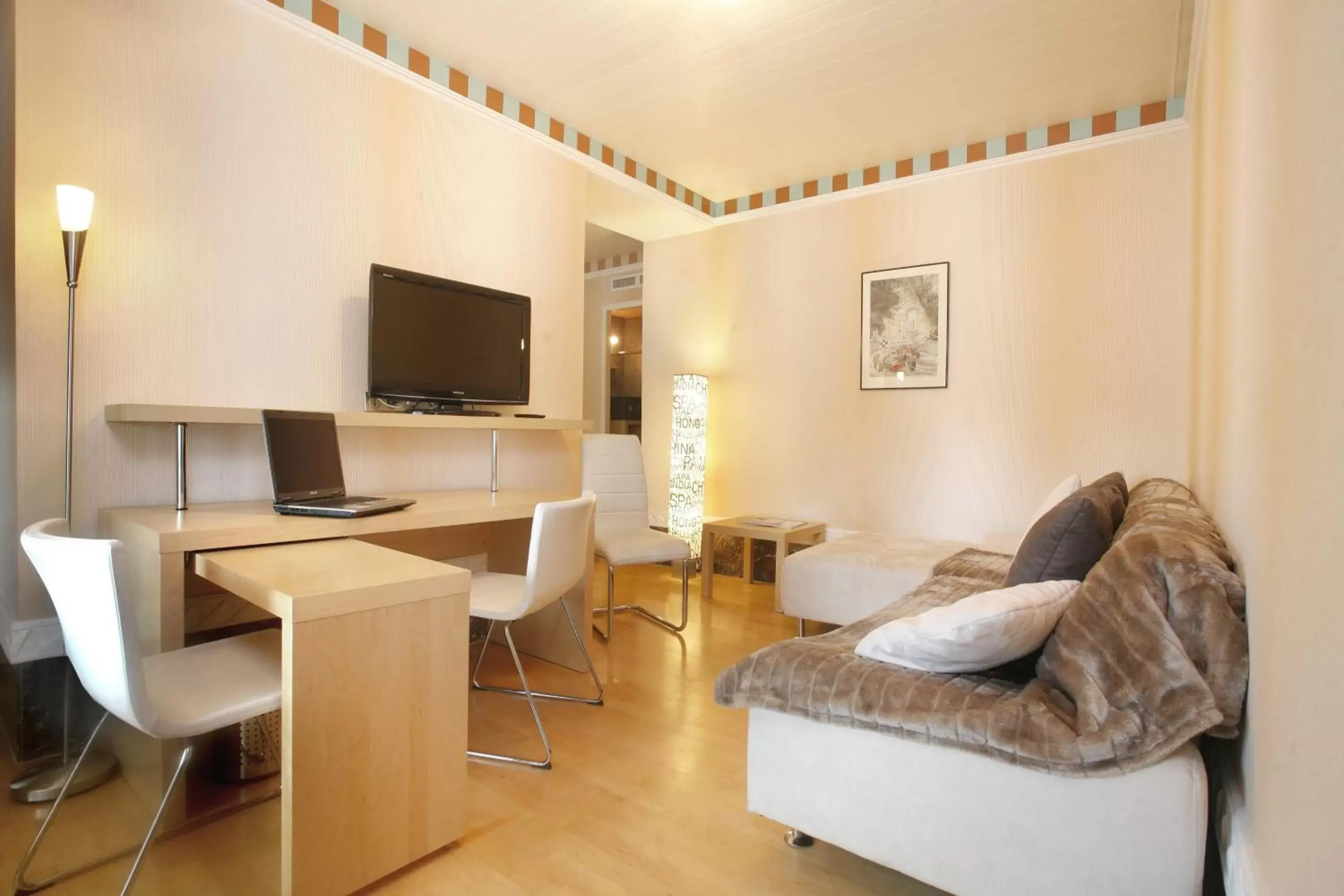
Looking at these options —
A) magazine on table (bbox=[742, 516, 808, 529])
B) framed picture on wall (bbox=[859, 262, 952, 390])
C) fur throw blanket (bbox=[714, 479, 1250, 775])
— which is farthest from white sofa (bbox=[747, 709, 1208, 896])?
framed picture on wall (bbox=[859, 262, 952, 390])

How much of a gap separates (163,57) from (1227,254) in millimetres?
3359

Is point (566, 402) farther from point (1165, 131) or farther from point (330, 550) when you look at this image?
point (1165, 131)

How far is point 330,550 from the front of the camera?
184 cm

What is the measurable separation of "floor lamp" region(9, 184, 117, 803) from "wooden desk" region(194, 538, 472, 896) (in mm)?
783

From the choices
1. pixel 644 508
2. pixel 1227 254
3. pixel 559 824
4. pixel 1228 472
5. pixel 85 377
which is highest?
pixel 1227 254

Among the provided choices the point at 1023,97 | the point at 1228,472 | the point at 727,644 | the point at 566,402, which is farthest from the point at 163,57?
the point at 1023,97

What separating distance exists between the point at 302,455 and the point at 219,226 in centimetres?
91

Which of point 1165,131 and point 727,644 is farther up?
point 1165,131

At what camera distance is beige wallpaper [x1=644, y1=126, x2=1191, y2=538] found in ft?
11.0

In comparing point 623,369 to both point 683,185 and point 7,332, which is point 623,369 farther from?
point 7,332

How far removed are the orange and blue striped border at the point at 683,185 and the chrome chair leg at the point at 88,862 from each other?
8.64ft

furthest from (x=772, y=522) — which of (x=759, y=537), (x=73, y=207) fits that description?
(x=73, y=207)

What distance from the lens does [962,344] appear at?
3.89 meters

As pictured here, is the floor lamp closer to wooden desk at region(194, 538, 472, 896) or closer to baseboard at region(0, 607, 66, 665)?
baseboard at region(0, 607, 66, 665)
